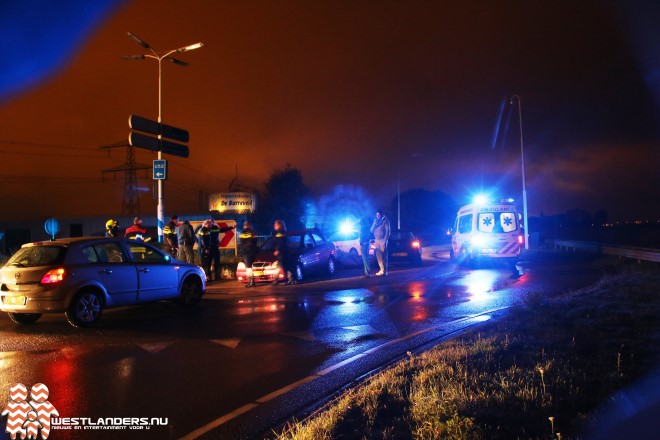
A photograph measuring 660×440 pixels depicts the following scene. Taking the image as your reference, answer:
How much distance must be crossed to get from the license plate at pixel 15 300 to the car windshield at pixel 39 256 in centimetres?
55

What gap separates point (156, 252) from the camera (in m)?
10.8

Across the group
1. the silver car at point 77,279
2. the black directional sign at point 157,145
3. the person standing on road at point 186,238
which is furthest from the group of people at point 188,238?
the silver car at point 77,279

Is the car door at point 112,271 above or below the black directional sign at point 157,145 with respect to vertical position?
below

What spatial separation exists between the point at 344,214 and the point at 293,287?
127 feet

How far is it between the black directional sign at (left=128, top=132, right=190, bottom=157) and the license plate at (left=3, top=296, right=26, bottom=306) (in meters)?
7.86

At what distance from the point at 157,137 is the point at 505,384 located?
15.3 metres

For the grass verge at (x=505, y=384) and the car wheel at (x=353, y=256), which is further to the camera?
the car wheel at (x=353, y=256)

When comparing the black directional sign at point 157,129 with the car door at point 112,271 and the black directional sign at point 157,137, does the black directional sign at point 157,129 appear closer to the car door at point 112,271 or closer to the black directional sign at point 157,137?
the black directional sign at point 157,137

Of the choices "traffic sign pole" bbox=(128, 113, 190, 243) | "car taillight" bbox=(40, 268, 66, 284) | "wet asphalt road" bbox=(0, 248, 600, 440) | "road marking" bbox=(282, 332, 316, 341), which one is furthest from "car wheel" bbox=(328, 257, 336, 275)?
"car taillight" bbox=(40, 268, 66, 284)

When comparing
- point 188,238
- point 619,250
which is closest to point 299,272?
point 188,238

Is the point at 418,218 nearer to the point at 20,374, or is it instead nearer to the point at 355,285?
the point at 355,285

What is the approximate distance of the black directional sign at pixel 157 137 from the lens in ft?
53.2

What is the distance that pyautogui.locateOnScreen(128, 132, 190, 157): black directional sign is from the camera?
16.2m

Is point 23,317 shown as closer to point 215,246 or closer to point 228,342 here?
point 228,342
